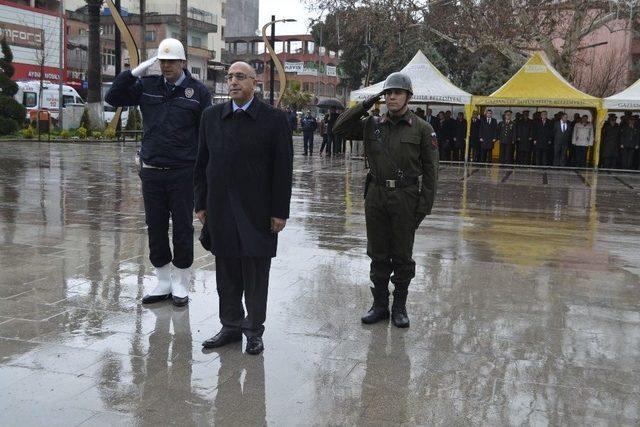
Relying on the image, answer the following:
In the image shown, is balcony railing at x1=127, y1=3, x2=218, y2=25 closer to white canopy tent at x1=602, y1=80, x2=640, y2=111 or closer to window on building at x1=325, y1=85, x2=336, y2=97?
window on building at x1=325, y1=85, x2=336, y2=97

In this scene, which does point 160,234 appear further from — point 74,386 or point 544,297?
point 544,297

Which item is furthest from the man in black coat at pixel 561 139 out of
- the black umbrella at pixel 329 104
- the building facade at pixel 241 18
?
the building facade at pixel 241 18

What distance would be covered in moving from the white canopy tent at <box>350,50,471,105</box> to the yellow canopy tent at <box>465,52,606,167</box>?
564 millimetres

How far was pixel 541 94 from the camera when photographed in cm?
2295

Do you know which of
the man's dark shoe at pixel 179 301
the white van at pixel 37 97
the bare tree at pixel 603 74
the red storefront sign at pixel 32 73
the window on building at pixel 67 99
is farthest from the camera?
the red storefront sign at pixel 32 73

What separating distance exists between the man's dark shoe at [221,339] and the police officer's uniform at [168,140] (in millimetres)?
1018

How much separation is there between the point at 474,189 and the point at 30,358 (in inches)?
501

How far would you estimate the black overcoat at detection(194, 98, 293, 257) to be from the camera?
4.79 meters

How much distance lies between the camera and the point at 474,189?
1619 centimetres

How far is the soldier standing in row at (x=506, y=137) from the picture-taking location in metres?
24.3

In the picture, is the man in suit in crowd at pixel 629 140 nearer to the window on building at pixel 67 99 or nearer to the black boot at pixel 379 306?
the black boot at pixel 379 306

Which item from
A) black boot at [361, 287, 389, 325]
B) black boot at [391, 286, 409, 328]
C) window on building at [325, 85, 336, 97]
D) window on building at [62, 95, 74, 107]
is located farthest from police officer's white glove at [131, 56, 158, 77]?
window on building at [325, 85, 336, 97]

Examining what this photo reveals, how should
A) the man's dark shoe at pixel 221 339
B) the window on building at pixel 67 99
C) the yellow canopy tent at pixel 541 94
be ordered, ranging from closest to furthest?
the man's dark shoe at pixel 221 339, the yellow canopy tent at pixel 541 94, the window on building at pixel 67 99

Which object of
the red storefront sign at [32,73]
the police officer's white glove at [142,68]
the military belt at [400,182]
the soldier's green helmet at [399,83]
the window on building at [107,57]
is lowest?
the military belt at [400,182]
